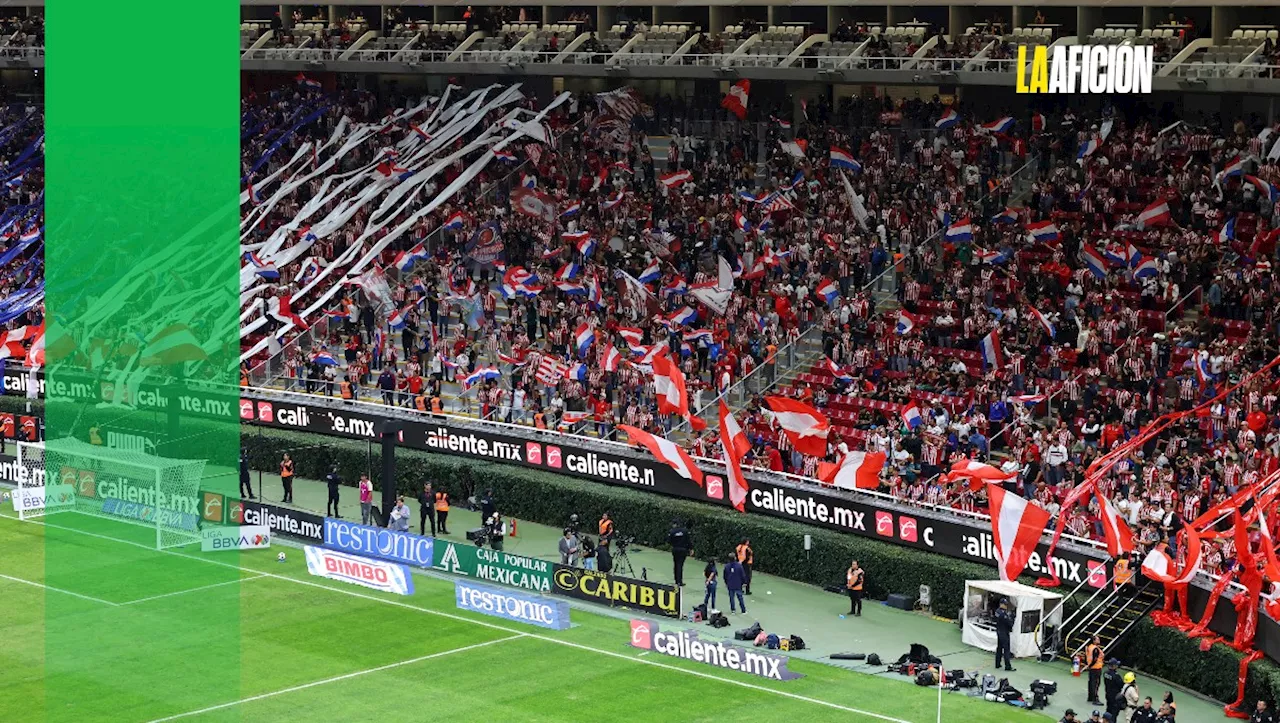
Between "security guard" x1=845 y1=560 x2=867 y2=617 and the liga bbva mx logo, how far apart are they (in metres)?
13.5

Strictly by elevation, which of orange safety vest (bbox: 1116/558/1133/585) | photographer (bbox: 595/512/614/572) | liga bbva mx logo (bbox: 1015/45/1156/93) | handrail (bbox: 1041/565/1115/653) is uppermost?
liga bbva mx logo (bbox: 1015/45/1156/93)

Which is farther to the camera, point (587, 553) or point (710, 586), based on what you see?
point (587, 553)

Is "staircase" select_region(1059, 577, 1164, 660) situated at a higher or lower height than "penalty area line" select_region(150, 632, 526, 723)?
higher

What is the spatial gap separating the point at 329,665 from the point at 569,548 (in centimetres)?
717

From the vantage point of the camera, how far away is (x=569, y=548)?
40.1 metres

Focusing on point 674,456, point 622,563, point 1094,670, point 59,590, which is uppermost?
point 674,456

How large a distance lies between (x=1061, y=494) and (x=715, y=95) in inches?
995

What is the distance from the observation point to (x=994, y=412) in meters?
40.1

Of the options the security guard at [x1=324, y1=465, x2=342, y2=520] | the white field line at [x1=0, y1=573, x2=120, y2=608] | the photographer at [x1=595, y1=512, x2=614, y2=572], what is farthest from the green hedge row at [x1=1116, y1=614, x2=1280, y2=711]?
the security guard at [x1=324, y1=465, x2=342, y2=520]

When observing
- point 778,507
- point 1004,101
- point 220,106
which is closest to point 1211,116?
point 1004,101

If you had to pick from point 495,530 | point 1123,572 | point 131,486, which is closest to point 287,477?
point 131,486

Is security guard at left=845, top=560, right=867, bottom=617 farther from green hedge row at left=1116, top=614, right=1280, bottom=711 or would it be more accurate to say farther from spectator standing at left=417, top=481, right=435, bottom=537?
spectator standing at left=417, top=481, right=435, bottom=537

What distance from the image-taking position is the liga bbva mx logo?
44.0m
